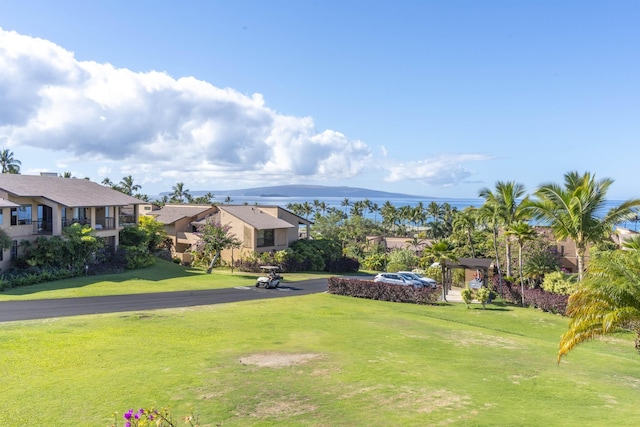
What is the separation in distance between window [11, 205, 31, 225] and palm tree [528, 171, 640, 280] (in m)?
→ 40.1

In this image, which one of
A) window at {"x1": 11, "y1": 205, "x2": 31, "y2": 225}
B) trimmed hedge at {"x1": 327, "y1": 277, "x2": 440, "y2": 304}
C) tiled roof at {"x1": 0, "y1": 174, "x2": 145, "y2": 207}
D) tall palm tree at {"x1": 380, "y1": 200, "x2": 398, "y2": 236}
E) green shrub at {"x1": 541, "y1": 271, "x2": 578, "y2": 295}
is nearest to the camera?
green shrub at {"x1": 541, "y1": 271, "x2": 578, "y2": 295}

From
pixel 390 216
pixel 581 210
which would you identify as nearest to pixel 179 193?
pixel 390 216

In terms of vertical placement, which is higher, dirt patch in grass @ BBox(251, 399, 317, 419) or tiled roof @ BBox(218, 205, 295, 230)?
tiled roof @ BBox(218, 205, 295, 230)

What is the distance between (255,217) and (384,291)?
27.6 m

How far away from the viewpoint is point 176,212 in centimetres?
6366

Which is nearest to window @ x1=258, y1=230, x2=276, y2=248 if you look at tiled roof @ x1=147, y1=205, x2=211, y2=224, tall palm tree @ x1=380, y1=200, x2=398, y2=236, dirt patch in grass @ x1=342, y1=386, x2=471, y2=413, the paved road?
tiled roof @ x1=147, y1=205, x2=211, y2=224

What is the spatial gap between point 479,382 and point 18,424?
1242 centimetres

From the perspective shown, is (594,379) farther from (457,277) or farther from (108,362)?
(457,277)

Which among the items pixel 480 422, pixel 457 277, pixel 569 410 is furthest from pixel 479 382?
pixel 457 277

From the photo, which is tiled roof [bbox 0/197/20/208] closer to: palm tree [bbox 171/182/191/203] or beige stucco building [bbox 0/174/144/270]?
beige stucco building [bbox 0/174/144/270]

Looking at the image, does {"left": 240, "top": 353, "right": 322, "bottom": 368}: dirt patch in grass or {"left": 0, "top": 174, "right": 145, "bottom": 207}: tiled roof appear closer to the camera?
{"left": 240, "top": 353, "right": 322, "bottom": 368}: dirt patch in grass

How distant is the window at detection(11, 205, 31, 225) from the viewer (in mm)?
38844

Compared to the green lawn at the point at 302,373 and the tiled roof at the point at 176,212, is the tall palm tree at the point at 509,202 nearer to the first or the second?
the green lawn at the point at 302,373

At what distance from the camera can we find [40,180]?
46.9 m
